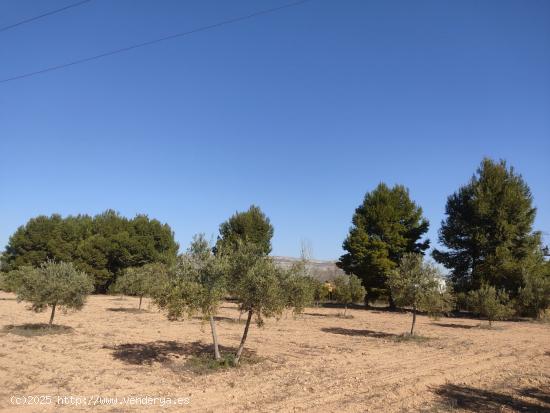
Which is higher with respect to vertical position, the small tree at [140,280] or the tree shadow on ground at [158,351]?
the small tree at [140,280]

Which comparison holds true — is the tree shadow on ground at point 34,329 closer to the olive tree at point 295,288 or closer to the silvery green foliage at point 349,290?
the olive tree at point 295,288

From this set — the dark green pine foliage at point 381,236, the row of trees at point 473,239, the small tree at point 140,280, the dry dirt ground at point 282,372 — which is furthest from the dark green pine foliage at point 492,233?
the small tree at point 140,280

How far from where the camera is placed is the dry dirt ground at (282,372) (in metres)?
10.5

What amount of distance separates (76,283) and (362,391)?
1522 cm

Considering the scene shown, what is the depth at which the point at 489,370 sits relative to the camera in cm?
1470

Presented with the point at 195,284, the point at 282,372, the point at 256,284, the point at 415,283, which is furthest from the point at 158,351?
the point at 415,283

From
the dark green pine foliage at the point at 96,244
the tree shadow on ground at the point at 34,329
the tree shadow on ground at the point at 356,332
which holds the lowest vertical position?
the tree shadow on ground at the point at 34,329

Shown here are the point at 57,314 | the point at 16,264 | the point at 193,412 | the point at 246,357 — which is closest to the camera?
the point at 193,412

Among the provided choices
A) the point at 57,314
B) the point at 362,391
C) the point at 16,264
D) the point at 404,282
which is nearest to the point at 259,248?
the point at 362,391

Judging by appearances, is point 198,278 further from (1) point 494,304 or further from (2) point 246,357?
(1) point 494,304

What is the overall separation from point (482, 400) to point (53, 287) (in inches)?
709

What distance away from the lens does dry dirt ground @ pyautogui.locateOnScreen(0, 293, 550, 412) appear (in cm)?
1046

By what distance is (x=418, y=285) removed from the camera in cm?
2192

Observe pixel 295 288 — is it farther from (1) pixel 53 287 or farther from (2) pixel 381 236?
(2) pixel 381 236
